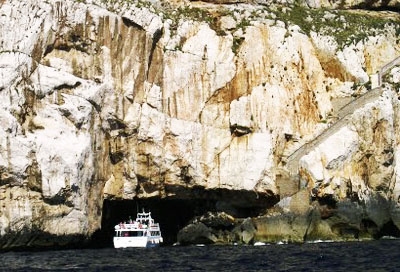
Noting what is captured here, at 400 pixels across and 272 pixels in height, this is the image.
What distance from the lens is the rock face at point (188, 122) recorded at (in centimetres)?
6384

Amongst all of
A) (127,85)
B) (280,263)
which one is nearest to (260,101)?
(127,85)

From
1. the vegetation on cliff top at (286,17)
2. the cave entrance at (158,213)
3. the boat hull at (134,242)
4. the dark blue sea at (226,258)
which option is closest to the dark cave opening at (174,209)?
the cave entrance at (158,213)

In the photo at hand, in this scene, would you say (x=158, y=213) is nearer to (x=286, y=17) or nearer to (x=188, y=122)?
(x=188, y=122)

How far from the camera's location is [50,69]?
6569cm

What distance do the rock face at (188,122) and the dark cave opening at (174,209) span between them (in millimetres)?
376

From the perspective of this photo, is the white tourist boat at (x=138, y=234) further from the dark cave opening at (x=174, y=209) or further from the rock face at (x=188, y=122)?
the rock face at (x=188, y=122)

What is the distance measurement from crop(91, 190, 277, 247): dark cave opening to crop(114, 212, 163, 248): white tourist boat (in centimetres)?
159

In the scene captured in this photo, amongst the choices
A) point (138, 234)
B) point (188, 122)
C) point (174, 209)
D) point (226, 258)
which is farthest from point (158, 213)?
point (226, 258)

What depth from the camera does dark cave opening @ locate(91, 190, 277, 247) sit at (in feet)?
228

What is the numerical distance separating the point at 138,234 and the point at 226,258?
61.7 feet

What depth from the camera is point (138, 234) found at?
72.1 m

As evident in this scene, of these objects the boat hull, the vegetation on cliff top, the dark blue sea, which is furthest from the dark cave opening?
the vegetation on cliff top

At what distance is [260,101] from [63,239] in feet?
58.4

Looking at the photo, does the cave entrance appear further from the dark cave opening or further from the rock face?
the rock face
